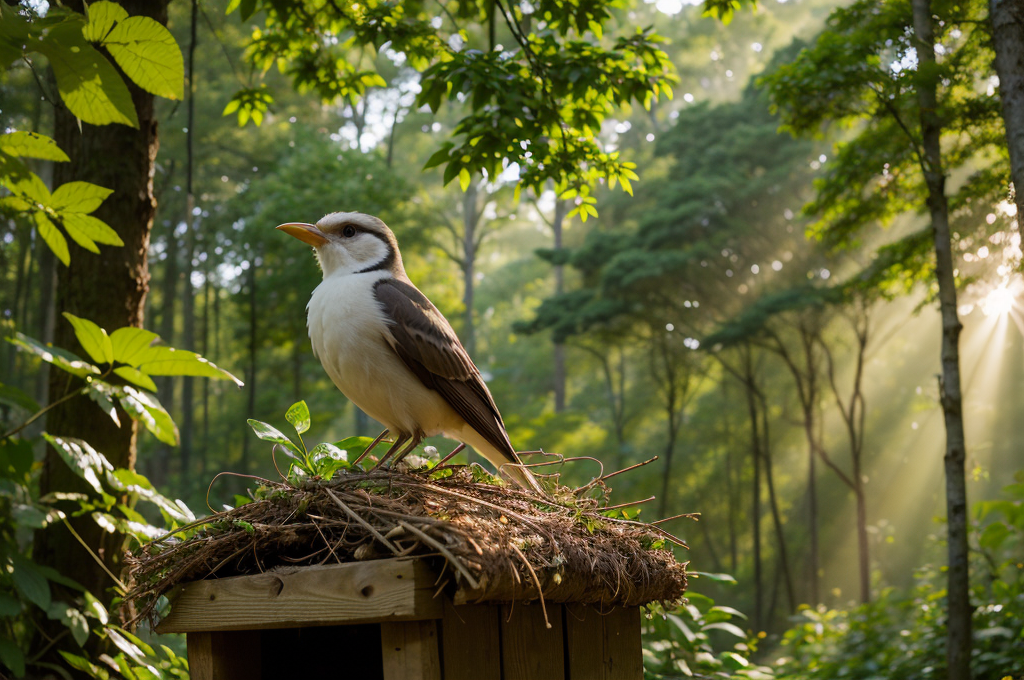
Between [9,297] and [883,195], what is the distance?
19.1 meters

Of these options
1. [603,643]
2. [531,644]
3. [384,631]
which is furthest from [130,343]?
[603,643]

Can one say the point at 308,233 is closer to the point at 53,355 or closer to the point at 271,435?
the point at 271,435

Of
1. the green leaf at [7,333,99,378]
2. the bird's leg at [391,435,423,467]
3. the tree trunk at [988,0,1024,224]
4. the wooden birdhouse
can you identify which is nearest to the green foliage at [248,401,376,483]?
the bird's leg at [391,435,423,467]

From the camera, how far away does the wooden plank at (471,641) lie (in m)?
Answer: 2.10

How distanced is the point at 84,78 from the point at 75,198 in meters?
0.90

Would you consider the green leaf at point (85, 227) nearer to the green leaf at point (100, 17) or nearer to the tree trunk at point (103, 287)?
the green leaf at point (100, 17)

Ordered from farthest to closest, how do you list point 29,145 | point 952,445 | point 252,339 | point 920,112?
Result: point 252,339 → point 920,112 → point 952,445 → point 29,145

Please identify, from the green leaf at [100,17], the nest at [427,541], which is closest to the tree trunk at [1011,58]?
the nest at [427,541]

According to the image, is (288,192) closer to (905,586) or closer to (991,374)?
(991,374)

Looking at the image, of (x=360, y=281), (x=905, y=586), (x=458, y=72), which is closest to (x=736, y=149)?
(x=905, y=586)

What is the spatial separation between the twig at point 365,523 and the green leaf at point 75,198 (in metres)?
1.25

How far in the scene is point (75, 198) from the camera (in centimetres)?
254

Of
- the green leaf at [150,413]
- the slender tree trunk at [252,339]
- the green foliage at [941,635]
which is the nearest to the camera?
the green leaf at [150,413]

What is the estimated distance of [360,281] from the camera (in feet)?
9.62
